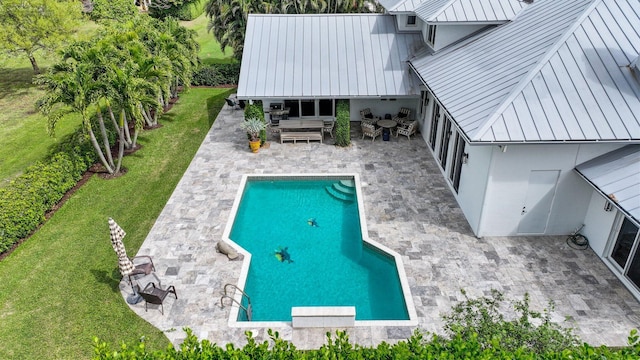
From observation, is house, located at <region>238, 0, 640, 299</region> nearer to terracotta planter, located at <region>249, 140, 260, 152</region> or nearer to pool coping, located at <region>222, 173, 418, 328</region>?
pool coping, located at <region>222, 173, 418, 328</region>

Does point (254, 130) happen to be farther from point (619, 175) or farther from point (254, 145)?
point (619, 175)

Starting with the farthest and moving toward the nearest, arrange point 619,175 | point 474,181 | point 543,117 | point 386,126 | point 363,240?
point 386,126 < point 474,181 < point 363,240 < point 543,117 < point 619,175

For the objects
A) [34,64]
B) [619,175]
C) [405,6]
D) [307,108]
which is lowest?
[307,108]

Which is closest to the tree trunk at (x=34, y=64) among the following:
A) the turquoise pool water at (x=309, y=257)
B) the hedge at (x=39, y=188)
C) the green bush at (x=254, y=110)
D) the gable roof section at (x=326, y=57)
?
the hedge at (x=39, y=188)

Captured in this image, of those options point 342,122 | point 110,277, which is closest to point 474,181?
point 342,122

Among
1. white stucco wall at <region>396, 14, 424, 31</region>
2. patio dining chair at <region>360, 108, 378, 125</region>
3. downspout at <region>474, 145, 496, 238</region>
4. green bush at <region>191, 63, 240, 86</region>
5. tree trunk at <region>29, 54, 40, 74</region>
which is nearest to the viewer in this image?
downspout at <region>474, 145, 496, 238</region>

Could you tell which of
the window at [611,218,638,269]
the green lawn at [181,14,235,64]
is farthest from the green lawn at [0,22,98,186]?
the window at [611,218,638,269]
